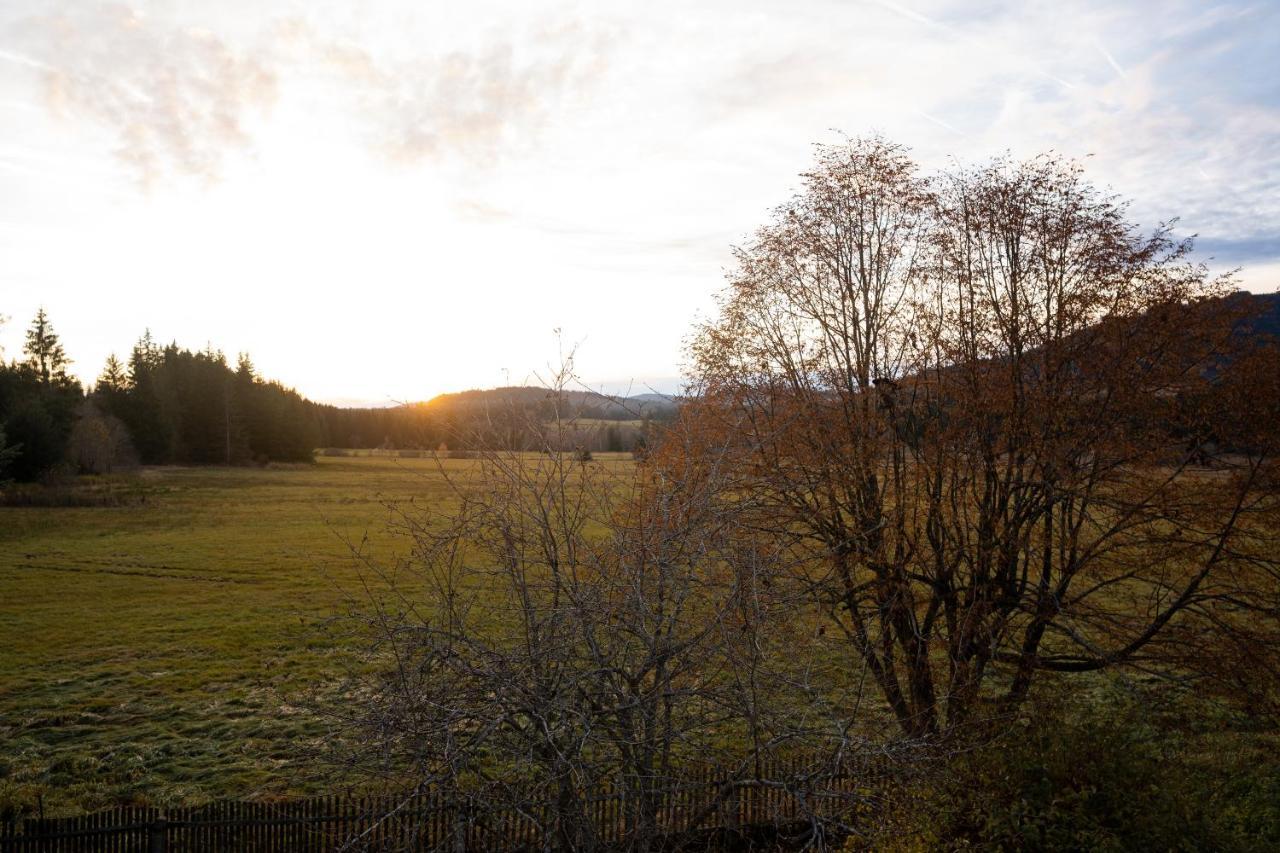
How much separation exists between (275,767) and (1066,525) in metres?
12.1

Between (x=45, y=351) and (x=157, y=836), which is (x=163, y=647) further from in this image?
(x=45, y=351)

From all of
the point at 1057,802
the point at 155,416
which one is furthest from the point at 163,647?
the point at 155,416

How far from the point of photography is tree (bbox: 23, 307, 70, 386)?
66.1m

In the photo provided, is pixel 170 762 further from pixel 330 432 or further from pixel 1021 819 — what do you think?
pixel 330 432

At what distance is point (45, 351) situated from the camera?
66750mm

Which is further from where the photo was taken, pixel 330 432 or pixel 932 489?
pixel 330 432

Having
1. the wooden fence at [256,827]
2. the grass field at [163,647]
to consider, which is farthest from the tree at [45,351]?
the wooden fence at [256,827]

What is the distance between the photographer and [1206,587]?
10.2 m

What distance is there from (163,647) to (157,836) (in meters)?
11.9

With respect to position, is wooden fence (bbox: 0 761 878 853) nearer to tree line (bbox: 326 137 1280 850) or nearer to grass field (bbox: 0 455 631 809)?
tree line (bbox: 326 137 1280 850)

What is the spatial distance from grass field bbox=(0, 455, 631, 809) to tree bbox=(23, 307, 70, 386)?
3465 centimetres

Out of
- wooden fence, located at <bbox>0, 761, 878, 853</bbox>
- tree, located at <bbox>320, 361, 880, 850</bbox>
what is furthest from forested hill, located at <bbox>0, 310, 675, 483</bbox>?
tree, located at <bbox>320, 361, 880, 850</bbox>

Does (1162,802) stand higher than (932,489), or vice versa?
(932,489)

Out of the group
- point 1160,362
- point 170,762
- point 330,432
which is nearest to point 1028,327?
point 1160,362
